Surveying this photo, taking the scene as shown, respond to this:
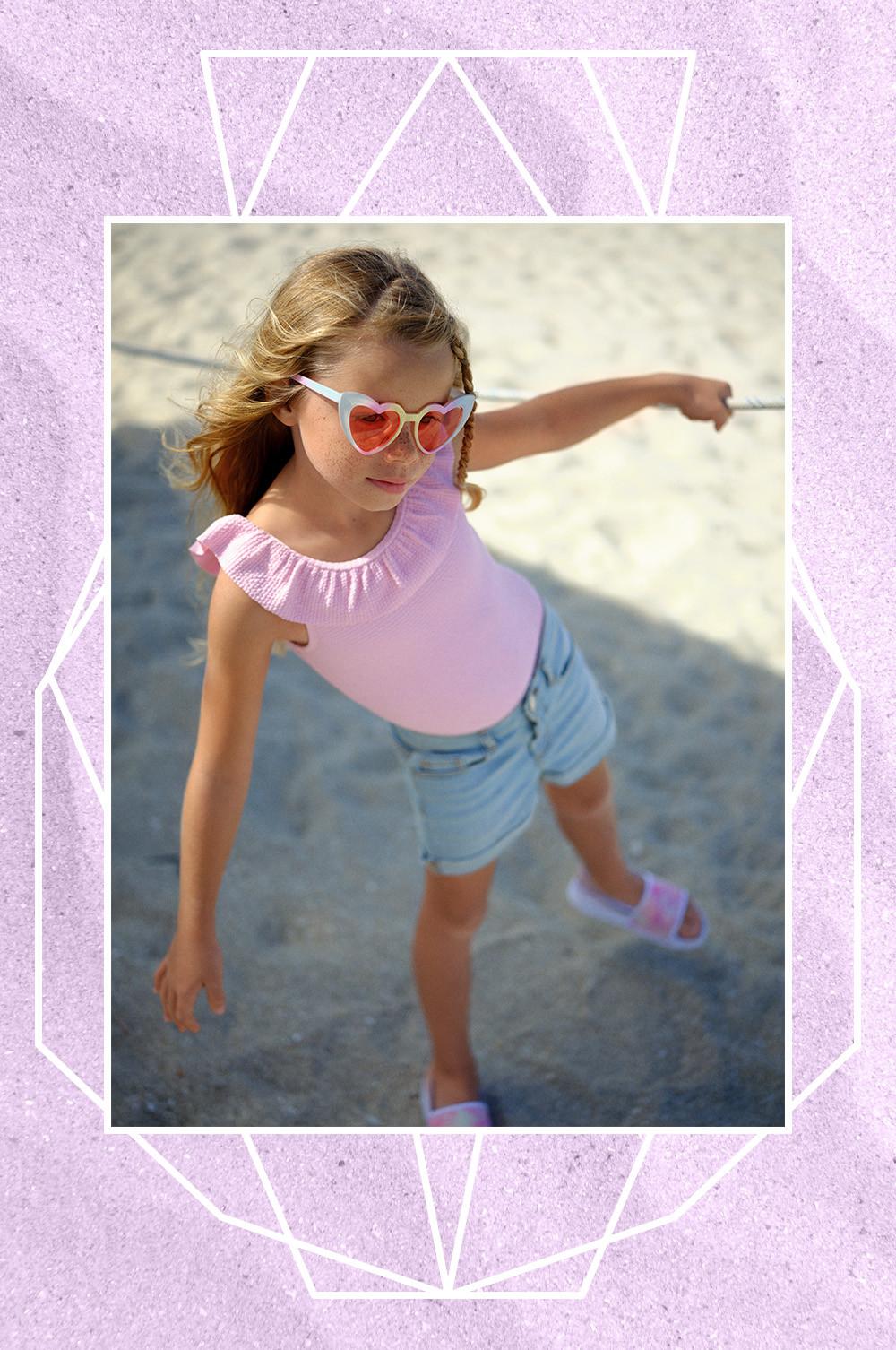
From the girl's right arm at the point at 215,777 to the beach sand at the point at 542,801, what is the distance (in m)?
0.40

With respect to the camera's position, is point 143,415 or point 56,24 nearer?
point 56,24

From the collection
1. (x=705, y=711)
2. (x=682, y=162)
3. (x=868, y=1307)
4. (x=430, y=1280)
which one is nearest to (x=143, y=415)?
(x=705, y=711)

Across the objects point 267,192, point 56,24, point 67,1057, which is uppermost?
point 56,24

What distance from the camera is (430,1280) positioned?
1.28 meters

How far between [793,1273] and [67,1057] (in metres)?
0.82

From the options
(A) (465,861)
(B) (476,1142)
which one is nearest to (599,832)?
(A) (465,861)

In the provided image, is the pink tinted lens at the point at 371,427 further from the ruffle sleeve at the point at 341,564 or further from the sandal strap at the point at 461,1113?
the sandal strap at the point at 461,1113

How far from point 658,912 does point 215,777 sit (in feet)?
3.20

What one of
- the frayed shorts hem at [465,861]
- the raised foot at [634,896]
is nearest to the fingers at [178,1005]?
the frayed shorts hem at [465,861]

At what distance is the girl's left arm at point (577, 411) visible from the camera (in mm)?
1388

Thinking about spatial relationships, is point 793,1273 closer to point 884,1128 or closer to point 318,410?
point 884,1128

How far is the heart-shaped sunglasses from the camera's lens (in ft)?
3.54

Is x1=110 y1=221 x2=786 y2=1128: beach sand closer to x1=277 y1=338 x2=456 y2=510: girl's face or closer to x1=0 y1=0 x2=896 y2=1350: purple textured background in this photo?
x1=0 y1=0 x2=896 y2=1350: purple textured background

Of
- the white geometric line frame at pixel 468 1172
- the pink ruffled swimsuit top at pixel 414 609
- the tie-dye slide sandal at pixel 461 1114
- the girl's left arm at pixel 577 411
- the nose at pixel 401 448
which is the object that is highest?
the nose at pixel 401 448
